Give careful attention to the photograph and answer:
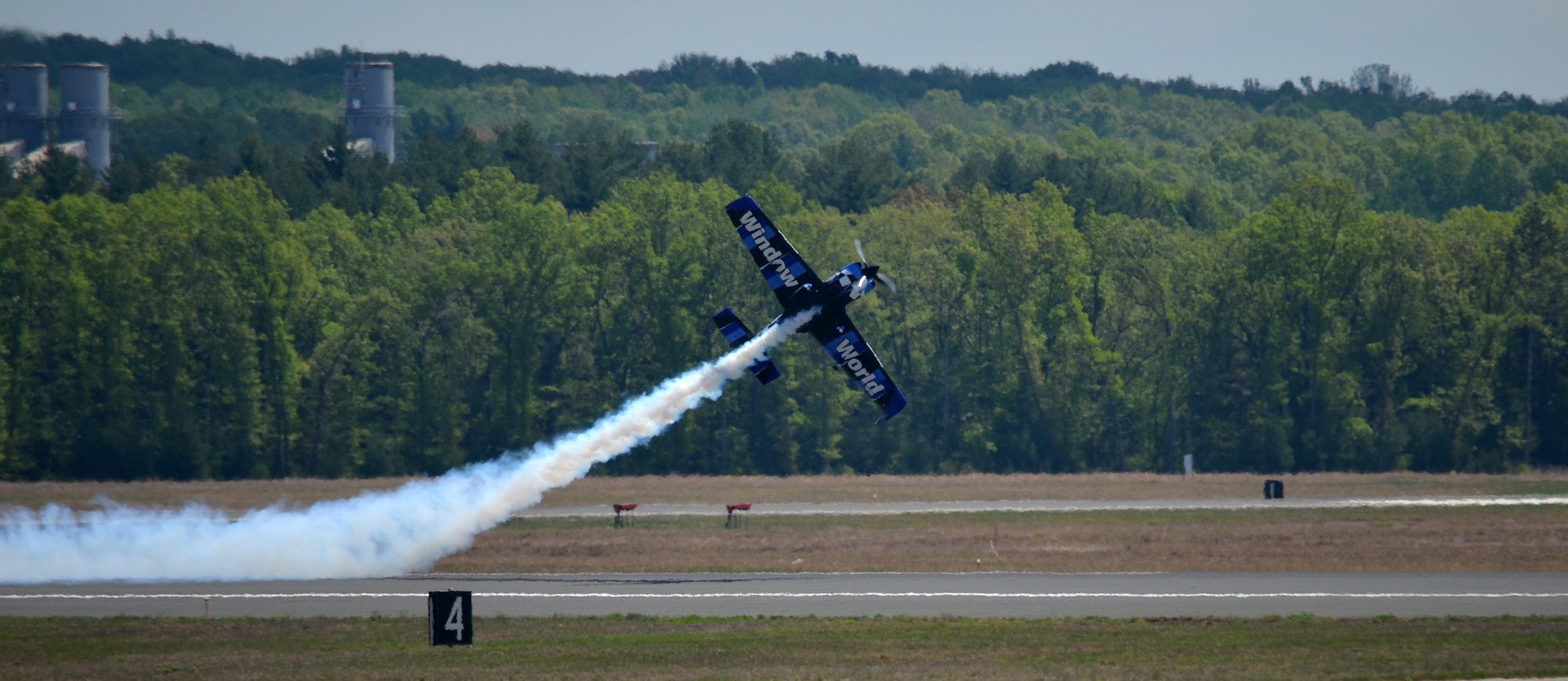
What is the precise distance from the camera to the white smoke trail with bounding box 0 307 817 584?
45.3m

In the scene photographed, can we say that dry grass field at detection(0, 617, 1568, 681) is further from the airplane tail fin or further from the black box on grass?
the airplane tail fin

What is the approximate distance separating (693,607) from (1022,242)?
222 feet

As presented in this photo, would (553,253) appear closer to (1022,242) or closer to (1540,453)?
(1022,242)

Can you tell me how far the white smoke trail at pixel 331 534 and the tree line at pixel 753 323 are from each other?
4532 cm

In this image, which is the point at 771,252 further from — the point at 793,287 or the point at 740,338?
the point at 740,338

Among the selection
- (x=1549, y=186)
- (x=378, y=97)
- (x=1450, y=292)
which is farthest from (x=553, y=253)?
(x=1549, y=186)

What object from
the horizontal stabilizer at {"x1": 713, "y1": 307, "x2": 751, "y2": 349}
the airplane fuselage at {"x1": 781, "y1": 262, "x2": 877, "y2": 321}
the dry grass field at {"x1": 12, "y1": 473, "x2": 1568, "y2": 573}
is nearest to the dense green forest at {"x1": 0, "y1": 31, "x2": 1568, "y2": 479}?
the dry grass field at {"x1": 12, "y1": 473, "x2": 1568, "y2": 573}

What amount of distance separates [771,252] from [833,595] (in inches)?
444

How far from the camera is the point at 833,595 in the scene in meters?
40.2

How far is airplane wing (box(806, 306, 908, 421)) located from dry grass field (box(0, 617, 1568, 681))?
12.9m

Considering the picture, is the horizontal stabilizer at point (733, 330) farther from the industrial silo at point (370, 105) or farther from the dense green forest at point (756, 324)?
the industrial silo at point (370, 105)

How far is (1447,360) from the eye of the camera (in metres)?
97.2

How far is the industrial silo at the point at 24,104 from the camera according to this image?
138 m

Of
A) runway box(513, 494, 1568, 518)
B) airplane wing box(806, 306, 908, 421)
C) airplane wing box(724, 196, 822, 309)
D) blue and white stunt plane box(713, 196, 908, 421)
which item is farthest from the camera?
runway box(513, 494, 1568, 518)
